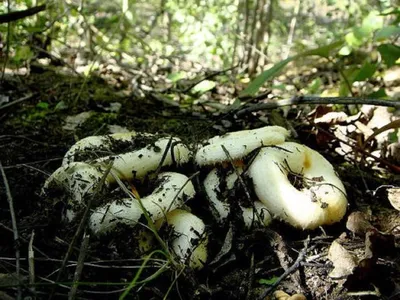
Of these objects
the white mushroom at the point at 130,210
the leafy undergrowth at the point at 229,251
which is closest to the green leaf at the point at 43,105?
the leafy undergrowth at the point at 229,251

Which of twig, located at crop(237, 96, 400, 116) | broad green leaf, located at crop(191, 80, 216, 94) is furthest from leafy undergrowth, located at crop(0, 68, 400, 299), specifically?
broad green leaf, located at crop(191, 80, 216, 94)

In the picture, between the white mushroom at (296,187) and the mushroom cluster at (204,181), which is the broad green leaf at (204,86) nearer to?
the mushroom cluster at (204,181)

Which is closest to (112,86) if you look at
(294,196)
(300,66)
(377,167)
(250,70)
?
(250,70)

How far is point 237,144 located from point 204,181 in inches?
9.5

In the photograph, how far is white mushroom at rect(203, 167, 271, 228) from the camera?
6.96 ft

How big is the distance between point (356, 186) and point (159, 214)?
49.2 inches

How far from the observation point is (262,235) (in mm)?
2053

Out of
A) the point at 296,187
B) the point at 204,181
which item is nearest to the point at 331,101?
the point at 296,187

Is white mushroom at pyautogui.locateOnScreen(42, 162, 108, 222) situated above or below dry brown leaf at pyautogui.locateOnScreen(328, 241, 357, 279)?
above

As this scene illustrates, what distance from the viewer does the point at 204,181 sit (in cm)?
229

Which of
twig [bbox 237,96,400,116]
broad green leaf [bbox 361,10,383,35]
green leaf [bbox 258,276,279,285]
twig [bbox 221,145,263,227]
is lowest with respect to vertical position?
green leaf [bbox 258,276,279,285]

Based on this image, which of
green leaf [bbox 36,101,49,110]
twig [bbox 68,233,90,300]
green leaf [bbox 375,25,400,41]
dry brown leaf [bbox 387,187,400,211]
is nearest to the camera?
twig [bbox 68,233,90,300]

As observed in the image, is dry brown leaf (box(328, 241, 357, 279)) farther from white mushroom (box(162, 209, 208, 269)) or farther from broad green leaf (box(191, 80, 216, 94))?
broad green leaf (box(191, 80, 216, 94))

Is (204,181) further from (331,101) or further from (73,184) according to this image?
(331,101)
